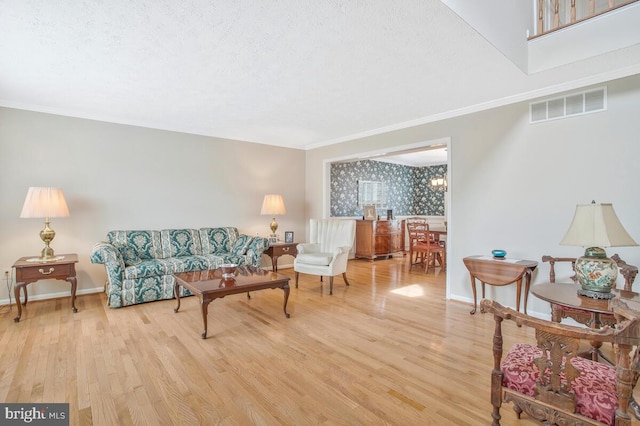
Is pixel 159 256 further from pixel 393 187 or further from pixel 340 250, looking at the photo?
pixel 393 187

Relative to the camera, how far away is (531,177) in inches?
133

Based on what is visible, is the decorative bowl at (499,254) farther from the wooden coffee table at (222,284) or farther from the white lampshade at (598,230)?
the wooden coffee table at (222,284)

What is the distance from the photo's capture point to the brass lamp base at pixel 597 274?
2049 mm

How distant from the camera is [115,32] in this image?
2230 millimetres

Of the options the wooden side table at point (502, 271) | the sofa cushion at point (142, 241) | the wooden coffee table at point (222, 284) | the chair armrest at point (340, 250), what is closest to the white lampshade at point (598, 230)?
the wooden side table at point (502, 271)

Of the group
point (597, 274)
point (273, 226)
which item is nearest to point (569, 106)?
point (597, 274)

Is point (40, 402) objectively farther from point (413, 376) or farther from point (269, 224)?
point (269, 224)

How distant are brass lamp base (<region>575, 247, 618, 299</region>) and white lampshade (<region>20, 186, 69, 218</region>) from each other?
15.5ft

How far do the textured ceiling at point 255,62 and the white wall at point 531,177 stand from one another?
0.95 ft

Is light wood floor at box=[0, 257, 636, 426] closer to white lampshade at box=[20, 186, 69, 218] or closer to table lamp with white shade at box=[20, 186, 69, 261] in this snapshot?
table lamp with white shade at box=[20, 186, 69, 261]

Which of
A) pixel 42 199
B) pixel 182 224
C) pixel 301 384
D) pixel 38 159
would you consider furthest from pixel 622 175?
pixel 38 159

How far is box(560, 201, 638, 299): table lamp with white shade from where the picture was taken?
2018 mm

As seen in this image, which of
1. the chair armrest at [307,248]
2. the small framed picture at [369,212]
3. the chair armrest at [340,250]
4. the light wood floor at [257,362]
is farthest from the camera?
the small framed picture at [369,212]

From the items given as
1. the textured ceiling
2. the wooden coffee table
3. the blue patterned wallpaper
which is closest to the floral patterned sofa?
the wooden coffee table
